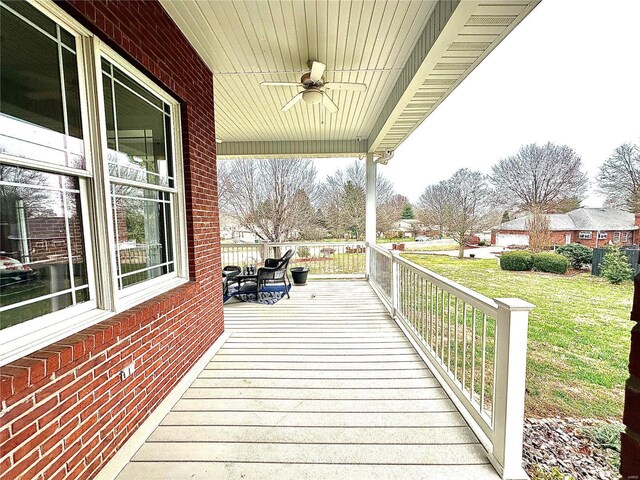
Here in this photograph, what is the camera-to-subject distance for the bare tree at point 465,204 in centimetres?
896

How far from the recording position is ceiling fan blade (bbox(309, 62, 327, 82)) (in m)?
2.81

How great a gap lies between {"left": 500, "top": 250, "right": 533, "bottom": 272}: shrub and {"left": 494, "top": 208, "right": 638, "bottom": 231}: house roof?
39.8 inches

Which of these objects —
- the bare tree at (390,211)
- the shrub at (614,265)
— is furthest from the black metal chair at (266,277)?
the bare tree at (390,211)

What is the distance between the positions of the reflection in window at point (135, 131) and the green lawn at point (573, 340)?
147 inches

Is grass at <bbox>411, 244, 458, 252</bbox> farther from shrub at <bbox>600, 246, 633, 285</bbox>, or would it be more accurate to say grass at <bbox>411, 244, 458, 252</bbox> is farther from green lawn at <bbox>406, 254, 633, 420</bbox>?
shrub at <bbox>600, 246, 633, 285</bbox>

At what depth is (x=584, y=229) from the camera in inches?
249

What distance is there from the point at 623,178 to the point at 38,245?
6808 mm

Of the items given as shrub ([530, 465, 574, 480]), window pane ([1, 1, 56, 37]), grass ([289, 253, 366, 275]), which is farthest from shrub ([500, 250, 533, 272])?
window pane ([1, 1, 56, 37])

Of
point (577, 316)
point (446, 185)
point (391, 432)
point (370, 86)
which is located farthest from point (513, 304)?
point (446, 185)

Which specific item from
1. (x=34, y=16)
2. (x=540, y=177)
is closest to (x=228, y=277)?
(x=34, y=16)

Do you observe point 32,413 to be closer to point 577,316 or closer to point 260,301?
point 260,301

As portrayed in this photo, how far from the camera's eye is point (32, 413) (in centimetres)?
121

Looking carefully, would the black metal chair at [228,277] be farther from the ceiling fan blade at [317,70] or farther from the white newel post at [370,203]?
the ceiling fan blade at [317,70]

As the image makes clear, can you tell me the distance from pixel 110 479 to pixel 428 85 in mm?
4110
